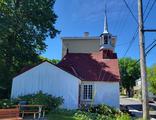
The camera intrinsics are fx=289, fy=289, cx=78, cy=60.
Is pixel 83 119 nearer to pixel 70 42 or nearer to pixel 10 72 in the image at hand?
pixel 10 72

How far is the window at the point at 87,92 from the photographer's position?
91.8 feet

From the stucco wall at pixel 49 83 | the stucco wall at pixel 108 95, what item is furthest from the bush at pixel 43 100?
the stucco wall at pixel 108 95

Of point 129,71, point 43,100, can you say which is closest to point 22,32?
point 43,100

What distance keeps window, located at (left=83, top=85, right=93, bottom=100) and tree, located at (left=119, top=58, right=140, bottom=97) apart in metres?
55.8

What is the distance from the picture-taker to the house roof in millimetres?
28375

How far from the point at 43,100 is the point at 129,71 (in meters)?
63.8

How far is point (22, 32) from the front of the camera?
1368 inches

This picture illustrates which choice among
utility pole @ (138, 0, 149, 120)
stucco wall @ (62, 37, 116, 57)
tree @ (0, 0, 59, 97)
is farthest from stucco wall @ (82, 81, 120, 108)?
stucco wall @ (62, 37, 116, 57)

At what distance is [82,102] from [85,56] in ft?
23.3

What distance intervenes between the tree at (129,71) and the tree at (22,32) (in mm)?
49996

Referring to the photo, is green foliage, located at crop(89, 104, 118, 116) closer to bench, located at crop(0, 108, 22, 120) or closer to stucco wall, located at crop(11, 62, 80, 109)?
stucco wall, located at crop(11, 62, 80, 109)

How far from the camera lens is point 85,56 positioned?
108ft

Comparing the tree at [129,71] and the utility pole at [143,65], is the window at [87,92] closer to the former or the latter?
the utility pole at [143,65]

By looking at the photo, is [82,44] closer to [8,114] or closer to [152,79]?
[152,79]
